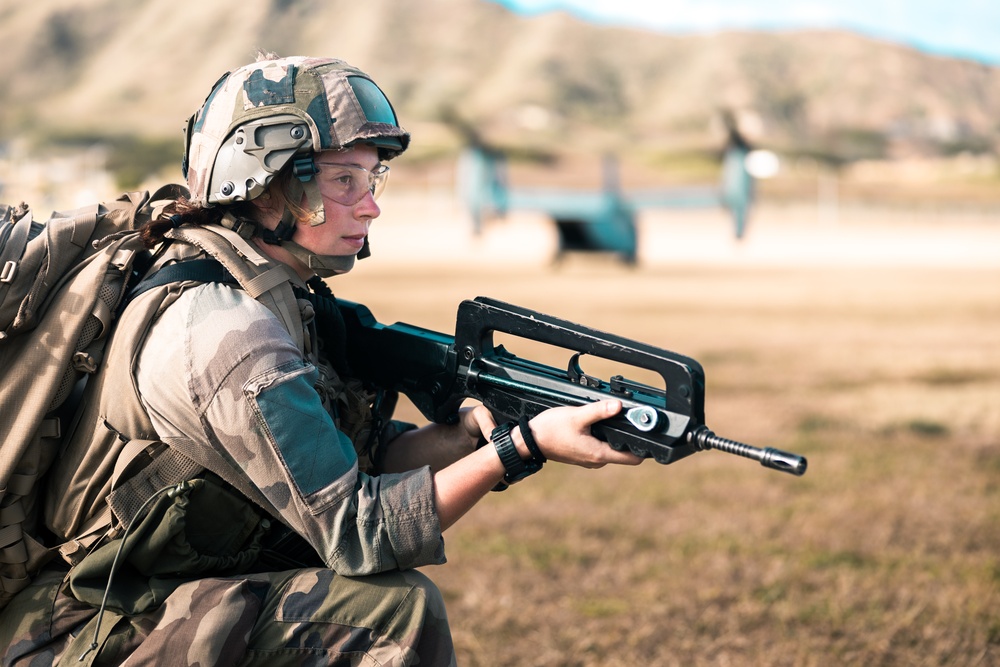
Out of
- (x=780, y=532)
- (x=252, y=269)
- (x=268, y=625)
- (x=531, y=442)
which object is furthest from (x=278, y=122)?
(x=780, y=532)

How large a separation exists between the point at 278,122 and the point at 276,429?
3.30ft

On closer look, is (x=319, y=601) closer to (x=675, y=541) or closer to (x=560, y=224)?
(x=675, y=541)

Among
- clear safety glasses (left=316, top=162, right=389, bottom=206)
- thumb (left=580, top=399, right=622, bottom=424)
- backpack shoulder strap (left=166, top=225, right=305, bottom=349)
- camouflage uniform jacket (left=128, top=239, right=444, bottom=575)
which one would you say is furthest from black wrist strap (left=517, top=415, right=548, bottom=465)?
clear safety glasses (left=316, top=162, right=389, bottom=206)

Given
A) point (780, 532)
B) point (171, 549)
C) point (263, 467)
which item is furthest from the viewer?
point (780, 532)

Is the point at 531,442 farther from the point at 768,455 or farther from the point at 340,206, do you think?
the point at 340,206

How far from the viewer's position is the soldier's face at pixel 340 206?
3.44 m

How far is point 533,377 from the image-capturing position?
350 cm

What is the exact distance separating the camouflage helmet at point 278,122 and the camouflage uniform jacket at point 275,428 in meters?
0.46

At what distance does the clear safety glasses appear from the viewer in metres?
3.44

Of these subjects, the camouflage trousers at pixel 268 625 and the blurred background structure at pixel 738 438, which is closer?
the camouflage trousers at pixel 268 625

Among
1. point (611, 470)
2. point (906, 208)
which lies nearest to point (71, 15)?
point (906, 208)

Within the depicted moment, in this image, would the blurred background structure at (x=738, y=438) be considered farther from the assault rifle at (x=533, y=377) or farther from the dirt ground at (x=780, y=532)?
the assault rifle at (x=533, y=377)

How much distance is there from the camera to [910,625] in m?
5.85

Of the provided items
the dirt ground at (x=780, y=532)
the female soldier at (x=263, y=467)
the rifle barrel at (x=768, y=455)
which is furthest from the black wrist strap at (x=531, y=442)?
the dirt ground at (x=780, y=532)
